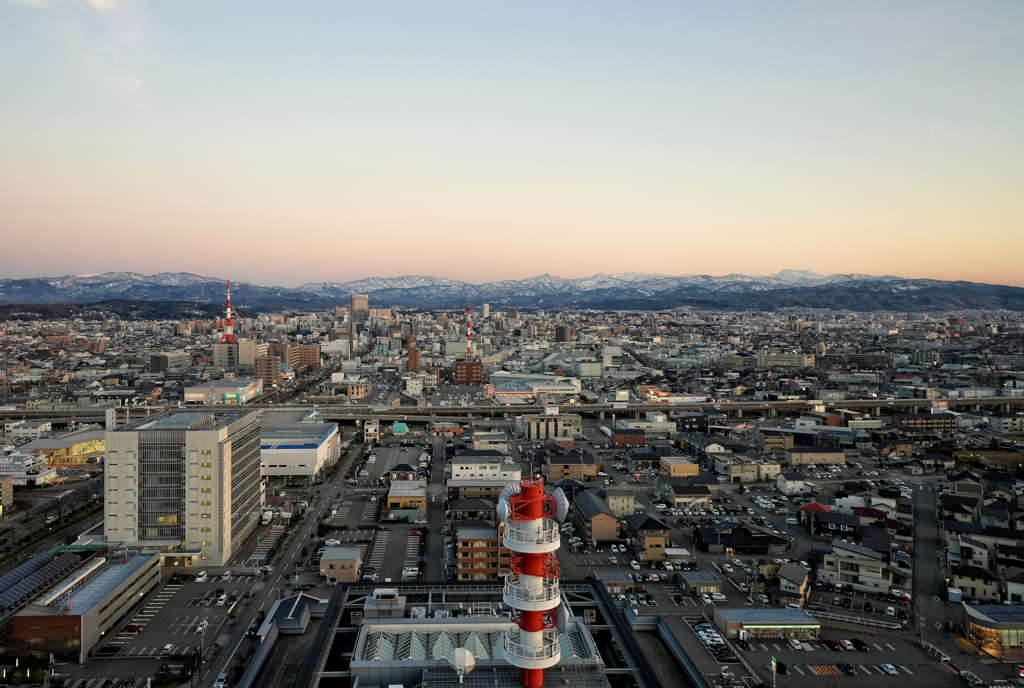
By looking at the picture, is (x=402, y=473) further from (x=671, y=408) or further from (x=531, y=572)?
(x=671, y=408)

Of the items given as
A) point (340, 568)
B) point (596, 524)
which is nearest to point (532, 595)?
point (340, 568)

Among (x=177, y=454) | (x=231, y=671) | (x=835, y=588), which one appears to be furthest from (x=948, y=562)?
(x=177, y=454)

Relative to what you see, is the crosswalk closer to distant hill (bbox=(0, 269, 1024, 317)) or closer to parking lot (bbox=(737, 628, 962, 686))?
parking lot (bbox=(737, 628, 962, 686))

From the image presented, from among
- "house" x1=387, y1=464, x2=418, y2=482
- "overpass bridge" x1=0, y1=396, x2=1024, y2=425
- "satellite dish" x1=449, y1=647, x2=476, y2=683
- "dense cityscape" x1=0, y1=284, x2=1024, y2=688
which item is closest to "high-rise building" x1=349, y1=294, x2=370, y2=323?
"overpass bridge" x1=0, y1=396, x2=1024, y2=425

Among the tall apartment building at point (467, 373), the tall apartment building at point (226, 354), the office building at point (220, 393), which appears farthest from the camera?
the tall apartment building at point (226, 354)

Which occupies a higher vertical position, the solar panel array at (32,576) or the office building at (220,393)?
the solar panel array at (32,576)

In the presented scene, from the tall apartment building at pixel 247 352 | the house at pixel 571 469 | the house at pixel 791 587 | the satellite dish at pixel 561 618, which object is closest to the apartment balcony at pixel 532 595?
the satellite dish at pixel 561 618

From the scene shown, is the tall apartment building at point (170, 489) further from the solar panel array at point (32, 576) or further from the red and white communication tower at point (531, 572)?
the red and white communication tower at point (531, 572)
